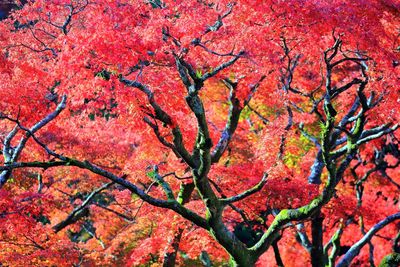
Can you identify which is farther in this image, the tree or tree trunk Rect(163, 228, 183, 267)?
tree trunk Rect(163, 228, 183, 267)

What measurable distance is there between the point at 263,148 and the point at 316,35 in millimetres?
2702

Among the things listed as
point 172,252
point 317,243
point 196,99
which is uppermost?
point 196,99

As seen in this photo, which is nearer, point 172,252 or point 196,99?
point 196,99

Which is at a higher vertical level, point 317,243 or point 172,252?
point 317,243

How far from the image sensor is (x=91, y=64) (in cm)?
968

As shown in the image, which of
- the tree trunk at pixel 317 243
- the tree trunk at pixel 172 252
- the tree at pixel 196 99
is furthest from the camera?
the tree trunk at pixel 317 243

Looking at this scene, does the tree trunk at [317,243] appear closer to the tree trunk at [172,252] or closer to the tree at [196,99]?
the tree at [196,99]

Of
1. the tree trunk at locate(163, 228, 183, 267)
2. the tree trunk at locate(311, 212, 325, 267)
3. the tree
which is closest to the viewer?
the tree

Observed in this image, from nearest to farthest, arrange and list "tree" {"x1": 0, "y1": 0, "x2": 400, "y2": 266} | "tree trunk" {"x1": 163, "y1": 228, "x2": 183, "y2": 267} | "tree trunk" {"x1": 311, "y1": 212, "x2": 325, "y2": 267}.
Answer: "tree" {"x1": 0, "y1": 0, "x2": 400, "y2": 266}
"tree trunk" {"x1": 163, "y1": 228, "x2": 183, "y2": 267}
"tree trunk" {"x1": 311, "y1": 212, "x2": 325, "y2": 267}

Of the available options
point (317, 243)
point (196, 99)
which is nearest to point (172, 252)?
point (317, 243)

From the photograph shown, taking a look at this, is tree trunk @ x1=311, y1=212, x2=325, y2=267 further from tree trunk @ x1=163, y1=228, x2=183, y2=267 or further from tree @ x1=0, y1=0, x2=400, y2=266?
tree trunk @ x1=163, y1=228, x2=183, y2=267

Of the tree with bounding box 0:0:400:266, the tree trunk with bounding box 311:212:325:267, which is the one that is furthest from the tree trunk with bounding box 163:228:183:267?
the tree trunk with bounding box 311:212:325:267

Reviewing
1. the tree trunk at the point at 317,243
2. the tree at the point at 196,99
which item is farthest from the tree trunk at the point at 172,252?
the tree trunk at the point at 317,243

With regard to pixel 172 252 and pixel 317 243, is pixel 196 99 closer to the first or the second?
pixel 172 252
